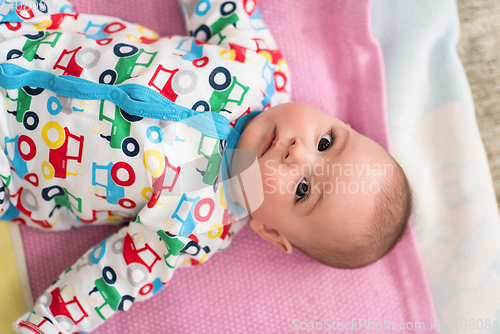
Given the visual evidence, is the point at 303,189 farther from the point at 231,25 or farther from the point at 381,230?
the point at 231,25

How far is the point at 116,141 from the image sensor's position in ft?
2.93

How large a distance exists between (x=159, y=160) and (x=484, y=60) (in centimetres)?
117

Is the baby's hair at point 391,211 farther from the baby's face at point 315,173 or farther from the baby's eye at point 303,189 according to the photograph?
the baby's eye at point 303,189

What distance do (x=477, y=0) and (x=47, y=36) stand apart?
1.39m

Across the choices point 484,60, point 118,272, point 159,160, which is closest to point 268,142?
point 159,160

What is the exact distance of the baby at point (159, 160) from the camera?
0.87 metres

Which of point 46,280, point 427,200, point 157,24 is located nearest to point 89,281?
point 46,280

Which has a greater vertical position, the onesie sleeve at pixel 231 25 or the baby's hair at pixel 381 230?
the onesie sleeve at pixel 231 25

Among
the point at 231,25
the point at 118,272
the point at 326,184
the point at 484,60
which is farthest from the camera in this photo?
the point at 484,60

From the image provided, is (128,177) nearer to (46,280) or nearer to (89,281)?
(89,281)

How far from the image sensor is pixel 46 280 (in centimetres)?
107

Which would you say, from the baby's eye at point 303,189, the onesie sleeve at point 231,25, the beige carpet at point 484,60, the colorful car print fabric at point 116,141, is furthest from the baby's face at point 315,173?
the beige carpet at point 484,60

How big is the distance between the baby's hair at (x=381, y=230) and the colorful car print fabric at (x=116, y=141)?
29 cm

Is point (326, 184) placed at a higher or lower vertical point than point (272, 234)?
higher
